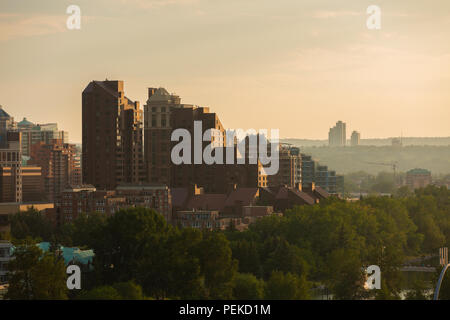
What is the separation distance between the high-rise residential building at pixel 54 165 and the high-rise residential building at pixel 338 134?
211 ft

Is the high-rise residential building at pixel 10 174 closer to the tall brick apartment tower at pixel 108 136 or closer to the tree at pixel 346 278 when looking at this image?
the tall brick apartment tower at pixel 108 136

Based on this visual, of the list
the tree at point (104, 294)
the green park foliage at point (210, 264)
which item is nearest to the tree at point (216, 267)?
the green park foliage at point (210, 264)

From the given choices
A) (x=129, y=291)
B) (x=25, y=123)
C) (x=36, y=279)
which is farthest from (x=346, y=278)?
(x=25, y=123)

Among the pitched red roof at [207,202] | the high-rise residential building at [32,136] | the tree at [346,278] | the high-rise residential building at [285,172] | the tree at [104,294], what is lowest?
the tree at [346,278]

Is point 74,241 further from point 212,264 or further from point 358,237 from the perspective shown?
point 212,264

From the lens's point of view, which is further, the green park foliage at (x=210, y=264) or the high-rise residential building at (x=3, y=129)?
the high-rise residential building at (x=3, y=129)

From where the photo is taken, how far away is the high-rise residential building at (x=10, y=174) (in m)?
101

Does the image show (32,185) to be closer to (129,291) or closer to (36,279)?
(36,279)

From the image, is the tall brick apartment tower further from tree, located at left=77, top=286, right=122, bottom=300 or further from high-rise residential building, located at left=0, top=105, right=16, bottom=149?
tree, located at left=77, top=286, right=122, bottom=300

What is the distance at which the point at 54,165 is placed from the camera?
387ft

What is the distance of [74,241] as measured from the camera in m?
54.3

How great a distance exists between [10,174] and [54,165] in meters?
15.5

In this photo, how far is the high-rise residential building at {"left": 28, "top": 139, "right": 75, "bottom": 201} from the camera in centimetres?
11538
